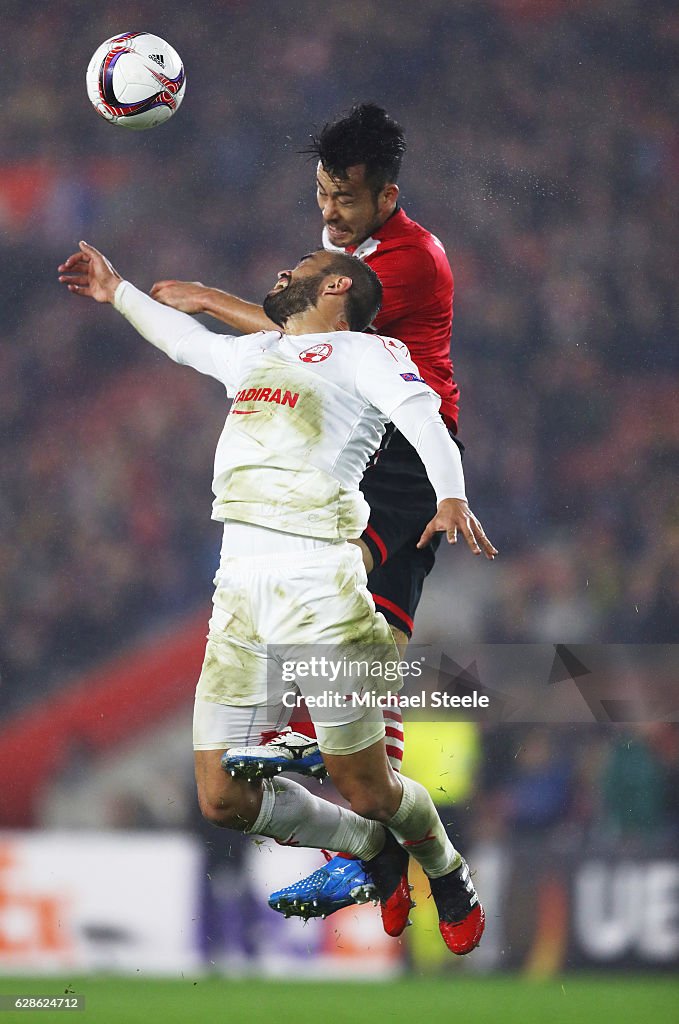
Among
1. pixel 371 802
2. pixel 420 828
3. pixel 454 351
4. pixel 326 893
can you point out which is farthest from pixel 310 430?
pixel 454 351

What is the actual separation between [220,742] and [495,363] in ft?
11.2

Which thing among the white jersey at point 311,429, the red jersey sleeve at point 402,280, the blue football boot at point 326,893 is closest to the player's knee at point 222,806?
the blue football boot at point 326,893

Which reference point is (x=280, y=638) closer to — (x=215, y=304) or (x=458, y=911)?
(x=458, y=911)

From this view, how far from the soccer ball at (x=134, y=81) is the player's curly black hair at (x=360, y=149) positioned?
1.76 feet

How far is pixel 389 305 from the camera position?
3.69 metres

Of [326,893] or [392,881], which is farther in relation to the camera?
[392,881]

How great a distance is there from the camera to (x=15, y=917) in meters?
5.24

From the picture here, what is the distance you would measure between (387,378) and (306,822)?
3.79ft

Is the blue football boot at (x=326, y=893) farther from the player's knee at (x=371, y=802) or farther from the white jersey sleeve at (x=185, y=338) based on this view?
the white jersey sleeve at (x=185, y=338)

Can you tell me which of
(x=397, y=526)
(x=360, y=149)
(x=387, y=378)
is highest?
(x=360, y=149)

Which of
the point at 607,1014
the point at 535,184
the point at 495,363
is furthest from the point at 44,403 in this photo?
the point at 607,1014

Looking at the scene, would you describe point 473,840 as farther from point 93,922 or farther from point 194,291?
point 194,291

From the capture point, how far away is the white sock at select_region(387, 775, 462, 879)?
322 cm

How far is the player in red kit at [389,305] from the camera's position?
3598 millimetres
